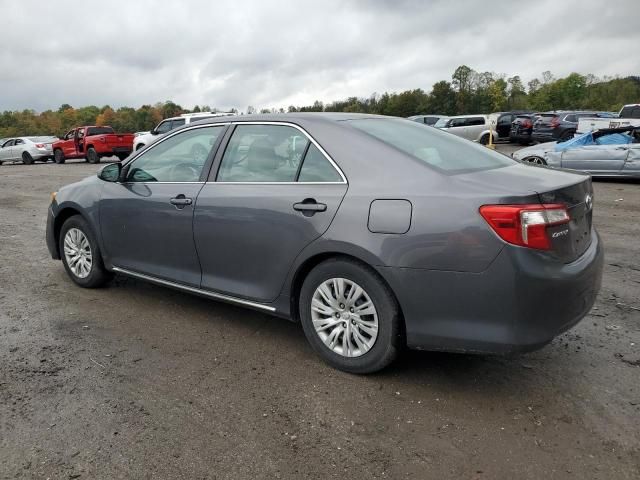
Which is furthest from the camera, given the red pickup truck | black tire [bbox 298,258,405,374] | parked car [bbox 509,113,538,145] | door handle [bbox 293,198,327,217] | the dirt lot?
parked car [bbox 509,113,538,145]

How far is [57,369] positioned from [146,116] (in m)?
88.4

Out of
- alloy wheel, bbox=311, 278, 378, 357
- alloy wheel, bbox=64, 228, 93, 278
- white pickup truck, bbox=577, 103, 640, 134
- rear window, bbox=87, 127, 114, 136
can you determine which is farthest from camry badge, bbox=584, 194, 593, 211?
rear window, bbox=87, 127, 114, 136

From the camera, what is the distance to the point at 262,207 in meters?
3.67

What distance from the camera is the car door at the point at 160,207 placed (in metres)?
4.17

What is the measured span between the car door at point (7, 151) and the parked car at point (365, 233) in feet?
91.5

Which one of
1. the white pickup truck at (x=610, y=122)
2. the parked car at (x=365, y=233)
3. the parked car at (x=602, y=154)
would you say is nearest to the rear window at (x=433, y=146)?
the parked car at (x=365, y=233)

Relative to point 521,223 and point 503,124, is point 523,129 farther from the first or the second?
point 521,223

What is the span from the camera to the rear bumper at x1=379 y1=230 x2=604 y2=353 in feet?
9.21

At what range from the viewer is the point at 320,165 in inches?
140

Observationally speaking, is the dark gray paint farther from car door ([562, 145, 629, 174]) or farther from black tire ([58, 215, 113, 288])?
car door ([562, 145, 629, 174])

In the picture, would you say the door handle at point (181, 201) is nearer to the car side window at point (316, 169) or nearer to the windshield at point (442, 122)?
the car side window at point (316, 169)

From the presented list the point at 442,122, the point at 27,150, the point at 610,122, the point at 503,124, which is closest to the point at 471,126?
the point at 442,122

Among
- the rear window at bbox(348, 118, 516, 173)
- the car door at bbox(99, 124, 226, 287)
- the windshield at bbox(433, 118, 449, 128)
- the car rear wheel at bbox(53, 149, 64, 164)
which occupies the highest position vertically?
the rear window at bbox(348, 118, 516, 173)

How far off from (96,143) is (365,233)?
926 inches
